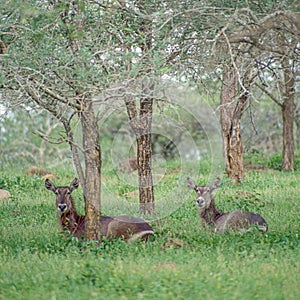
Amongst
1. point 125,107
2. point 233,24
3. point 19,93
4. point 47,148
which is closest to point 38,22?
point 19,93

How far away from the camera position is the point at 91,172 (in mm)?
9672

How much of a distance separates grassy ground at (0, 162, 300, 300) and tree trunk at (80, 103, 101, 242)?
0.33m

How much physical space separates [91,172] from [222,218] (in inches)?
93.1

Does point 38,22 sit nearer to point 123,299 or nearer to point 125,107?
point 125,107

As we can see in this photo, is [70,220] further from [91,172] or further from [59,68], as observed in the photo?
[59,68]

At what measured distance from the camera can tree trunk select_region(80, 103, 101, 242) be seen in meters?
9.53

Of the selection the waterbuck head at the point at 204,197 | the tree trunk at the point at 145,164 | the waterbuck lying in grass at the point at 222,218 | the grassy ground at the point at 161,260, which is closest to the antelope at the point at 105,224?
the grassy ground at the point at 161,260

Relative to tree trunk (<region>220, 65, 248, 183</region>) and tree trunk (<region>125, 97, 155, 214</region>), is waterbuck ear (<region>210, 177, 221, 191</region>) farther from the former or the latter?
tree trunk (<region>220, 65, 248, 183</region>)

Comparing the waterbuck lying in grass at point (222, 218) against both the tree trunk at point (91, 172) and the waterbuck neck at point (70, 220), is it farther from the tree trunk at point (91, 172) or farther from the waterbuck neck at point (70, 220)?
the waterbuck neck at point (70, 220)

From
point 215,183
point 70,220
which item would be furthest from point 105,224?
point 215,183

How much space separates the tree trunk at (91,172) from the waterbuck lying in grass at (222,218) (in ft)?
5.83

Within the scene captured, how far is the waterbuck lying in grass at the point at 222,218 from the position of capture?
411 inches

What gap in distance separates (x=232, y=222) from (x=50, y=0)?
4101 mm

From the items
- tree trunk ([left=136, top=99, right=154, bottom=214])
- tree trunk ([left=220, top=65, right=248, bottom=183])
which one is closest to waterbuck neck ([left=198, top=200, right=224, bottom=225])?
tree trunk ([left=136, top=99, right=154, bottom=214])
